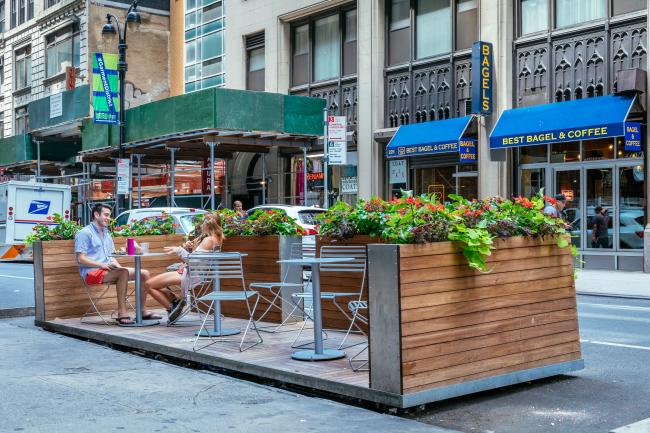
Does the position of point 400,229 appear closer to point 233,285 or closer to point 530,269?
point 530,269

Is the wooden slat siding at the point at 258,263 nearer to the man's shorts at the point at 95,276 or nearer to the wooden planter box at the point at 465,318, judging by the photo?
the man's shorts at the point at 95,276

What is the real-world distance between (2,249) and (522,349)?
23623 mm

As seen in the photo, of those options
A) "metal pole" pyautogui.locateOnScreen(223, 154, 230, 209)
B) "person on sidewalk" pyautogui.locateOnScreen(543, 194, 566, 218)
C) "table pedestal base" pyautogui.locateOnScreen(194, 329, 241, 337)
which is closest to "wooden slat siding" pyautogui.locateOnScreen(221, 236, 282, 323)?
"table pedestal base" pyautogui.locateOnScreen(194, 329, 241, 337)

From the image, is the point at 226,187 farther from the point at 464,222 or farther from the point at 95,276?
the point at 464,222

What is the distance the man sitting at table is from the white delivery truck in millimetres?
17911

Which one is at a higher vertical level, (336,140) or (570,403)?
(336,140)

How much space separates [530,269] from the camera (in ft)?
22.6

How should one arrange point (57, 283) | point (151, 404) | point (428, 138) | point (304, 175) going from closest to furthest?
1. point (151, 404)
2. point (57, 283)
3. point (428, 138)
4. point (304, 175)

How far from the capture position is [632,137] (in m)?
18.4

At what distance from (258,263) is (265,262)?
140mm

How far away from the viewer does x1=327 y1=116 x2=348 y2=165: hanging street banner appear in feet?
64.3

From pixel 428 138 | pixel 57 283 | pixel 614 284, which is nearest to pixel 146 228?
pixel 57 283

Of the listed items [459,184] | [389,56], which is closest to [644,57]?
[459,184]

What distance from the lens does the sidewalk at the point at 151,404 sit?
5.61 meters
